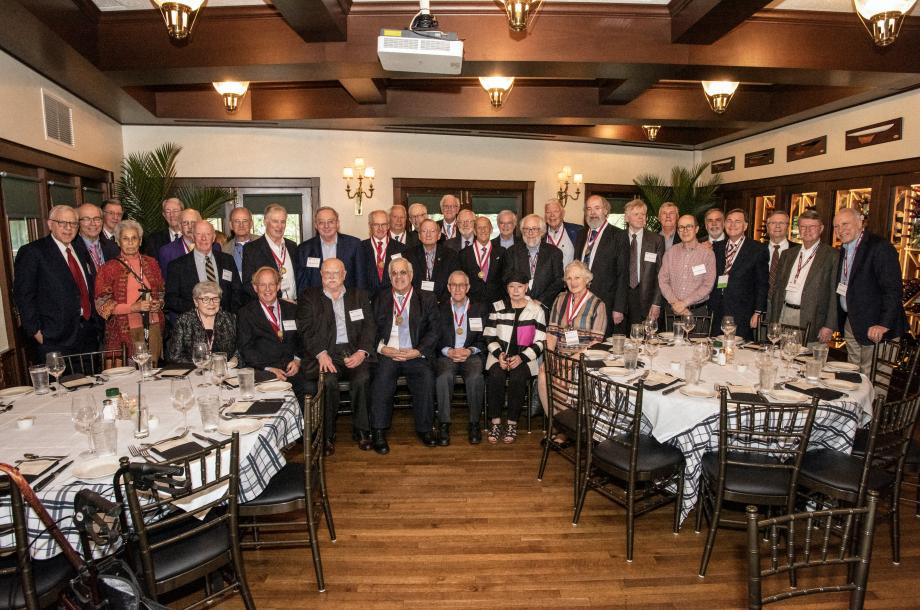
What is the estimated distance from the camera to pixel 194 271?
454 cm

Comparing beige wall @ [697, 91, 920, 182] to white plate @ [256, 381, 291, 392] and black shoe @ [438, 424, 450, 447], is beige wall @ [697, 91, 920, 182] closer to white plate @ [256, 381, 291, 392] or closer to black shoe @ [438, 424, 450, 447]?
black shoe @ [438, 424, 450, 447]

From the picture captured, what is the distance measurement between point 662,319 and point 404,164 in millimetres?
4654

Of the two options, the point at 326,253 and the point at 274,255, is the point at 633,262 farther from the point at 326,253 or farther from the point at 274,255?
the point at 274,255

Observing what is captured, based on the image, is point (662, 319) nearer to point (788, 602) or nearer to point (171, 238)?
point (788, 602)

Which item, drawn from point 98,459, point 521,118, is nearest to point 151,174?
point 521,118

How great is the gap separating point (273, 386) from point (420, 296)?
66.2 inches

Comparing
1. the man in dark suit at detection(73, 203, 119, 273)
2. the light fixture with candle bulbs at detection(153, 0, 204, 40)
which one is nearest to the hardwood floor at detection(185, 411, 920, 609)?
the man in dark suit at detection(73, 203, 119, 273)

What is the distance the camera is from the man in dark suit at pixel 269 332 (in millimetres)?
4035

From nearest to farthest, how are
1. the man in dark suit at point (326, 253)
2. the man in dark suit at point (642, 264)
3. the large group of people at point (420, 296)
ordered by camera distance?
the large group of people at point (420, 296)
the man in dark suit at point (326, 253)
the man in dark suit at point (642, 264)

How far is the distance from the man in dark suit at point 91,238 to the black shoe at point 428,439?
114 inches

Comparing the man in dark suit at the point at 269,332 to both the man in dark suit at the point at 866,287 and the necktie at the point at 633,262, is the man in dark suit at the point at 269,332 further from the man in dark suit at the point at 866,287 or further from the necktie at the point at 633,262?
the man in dark suit at the point at 866,287

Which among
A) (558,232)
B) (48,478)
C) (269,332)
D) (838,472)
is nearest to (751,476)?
(838,472)

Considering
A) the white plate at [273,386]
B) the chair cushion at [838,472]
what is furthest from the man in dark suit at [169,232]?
the chair cushion at [838,472]

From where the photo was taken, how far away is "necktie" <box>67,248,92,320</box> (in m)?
4.17
